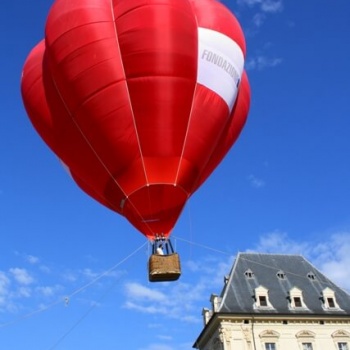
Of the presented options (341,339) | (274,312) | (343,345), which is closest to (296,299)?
(274,312)

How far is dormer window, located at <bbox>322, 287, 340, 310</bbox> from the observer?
41.3 metres

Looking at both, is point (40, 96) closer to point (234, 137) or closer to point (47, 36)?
point (47, 36)

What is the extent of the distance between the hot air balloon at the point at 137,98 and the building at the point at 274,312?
2423 centimetres

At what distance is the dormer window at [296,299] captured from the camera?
4059 centimetres

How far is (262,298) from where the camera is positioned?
4059cm

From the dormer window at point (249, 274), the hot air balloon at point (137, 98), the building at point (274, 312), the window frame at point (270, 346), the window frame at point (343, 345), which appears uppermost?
the dormer window at point (249, 274)

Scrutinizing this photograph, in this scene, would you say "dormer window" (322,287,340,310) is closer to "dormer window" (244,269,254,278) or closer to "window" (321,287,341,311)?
"window" (321,287,341,311)

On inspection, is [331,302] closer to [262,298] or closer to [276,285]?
[276,285]

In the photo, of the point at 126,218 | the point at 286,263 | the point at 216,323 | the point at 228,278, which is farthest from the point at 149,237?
the point at 286,263

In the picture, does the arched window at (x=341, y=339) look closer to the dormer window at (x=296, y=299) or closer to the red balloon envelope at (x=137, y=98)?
the dormer window at (x=296, y=299)

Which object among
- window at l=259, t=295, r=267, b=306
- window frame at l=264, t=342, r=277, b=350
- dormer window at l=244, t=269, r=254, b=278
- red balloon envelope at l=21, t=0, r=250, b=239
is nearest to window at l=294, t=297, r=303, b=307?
window at l=259, t=295, r=267, b=306

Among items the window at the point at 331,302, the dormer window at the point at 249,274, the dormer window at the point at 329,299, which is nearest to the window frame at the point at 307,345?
the dormer window at the point at 329,299

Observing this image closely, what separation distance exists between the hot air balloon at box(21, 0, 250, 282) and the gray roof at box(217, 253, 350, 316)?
2441cm

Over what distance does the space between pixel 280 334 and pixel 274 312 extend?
62.6 inches
